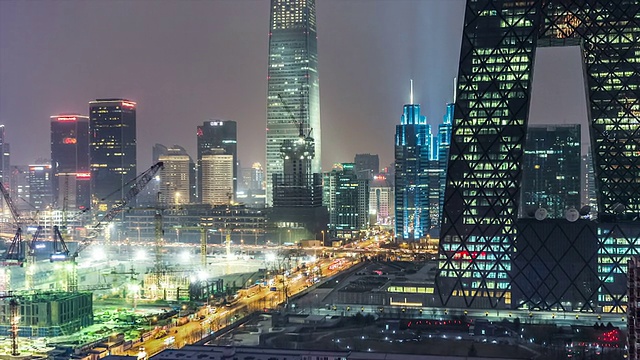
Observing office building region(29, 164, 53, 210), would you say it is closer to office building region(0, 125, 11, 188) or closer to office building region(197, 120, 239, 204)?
office building region(0, 125, 11, 188)

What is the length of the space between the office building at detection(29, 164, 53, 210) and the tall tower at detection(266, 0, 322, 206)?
4109 cm

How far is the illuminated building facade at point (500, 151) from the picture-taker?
43.6 m

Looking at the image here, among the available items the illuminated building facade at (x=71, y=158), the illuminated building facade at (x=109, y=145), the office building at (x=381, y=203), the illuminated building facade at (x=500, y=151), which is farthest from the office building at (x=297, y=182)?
the illuminated building facade at (x=500, y=151)

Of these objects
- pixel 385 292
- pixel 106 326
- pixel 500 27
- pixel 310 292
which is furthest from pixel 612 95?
pixel 106 326

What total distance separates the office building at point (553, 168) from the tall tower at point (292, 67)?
47.5m

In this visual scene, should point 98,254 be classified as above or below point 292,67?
below

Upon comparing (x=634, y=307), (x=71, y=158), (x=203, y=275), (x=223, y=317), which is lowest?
(x=223, y=317)

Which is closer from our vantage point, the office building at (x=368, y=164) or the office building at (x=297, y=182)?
the office building at (x=297, y=182)

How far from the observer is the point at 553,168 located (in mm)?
72438

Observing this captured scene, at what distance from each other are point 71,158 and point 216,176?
25511 millimetres

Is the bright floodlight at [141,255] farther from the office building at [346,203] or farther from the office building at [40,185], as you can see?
the office building at [40,185]

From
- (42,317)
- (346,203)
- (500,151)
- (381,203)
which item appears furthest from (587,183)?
(42,317)

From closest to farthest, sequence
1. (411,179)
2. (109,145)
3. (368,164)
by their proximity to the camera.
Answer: (411,179)
(109,145)
(368,164)

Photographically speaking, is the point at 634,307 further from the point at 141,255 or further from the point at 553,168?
the point at 141,255
